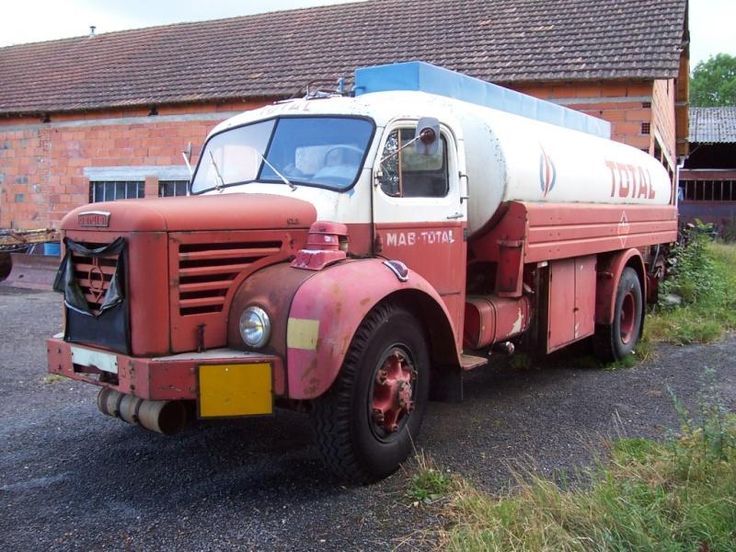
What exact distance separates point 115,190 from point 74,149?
155 cm

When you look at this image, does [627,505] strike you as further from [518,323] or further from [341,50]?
[341,50]

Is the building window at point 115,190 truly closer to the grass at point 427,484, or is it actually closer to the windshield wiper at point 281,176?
the windshield wiper at point 281,176

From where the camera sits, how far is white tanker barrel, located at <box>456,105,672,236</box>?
5316 mm

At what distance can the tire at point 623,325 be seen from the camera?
7.39 m

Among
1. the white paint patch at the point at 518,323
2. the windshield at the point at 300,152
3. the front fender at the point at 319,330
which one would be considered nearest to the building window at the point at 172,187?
the windshield at the point at 300,152

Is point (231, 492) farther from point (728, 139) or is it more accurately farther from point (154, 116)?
point (728, 139)

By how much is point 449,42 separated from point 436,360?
10.9 meters

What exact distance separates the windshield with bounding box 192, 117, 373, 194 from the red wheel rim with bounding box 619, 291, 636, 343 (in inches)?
182

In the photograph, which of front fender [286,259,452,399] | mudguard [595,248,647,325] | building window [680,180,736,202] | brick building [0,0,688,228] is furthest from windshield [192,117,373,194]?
building window [680,180,736,202]

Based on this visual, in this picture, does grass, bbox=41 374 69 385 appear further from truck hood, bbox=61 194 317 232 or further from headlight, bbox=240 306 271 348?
headlight, bbox=240 306 271 348

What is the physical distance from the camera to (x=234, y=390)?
3699mm

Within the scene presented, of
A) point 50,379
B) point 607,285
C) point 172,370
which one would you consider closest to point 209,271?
point 172,370

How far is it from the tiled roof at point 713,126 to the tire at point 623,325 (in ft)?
68.5

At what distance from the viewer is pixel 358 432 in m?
3.93
